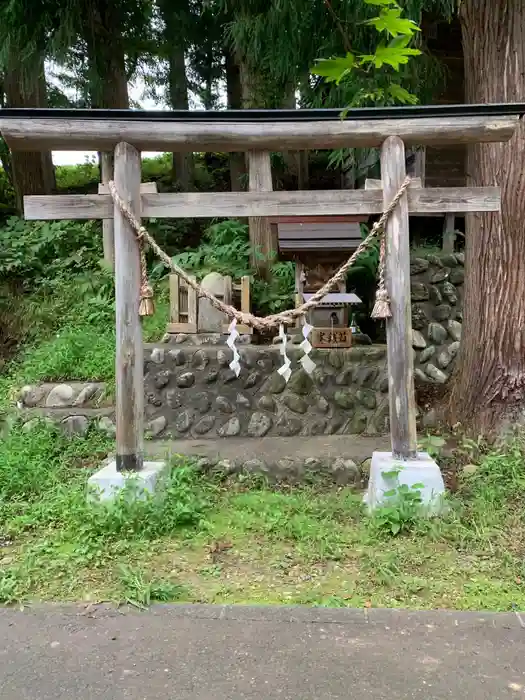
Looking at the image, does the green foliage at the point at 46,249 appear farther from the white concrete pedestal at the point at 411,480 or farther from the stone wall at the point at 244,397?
the white concrete pedestal at the point at 411,480

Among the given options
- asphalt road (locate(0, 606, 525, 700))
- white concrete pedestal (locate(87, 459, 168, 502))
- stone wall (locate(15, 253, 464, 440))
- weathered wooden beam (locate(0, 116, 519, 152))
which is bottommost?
asphalt road (locate(0, 606, 525, 700))

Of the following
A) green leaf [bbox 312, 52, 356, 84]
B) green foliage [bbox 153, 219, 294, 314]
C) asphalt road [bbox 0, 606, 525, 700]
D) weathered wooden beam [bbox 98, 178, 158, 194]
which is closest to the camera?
asphalt road [bbox 0, 606, 525, 700]

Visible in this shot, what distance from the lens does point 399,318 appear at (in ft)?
14.0

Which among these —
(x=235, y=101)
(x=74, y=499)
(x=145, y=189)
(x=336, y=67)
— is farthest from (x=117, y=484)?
(x=235, y=101)

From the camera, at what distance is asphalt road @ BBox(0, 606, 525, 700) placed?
2.52 m

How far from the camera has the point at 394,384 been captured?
4273 mm

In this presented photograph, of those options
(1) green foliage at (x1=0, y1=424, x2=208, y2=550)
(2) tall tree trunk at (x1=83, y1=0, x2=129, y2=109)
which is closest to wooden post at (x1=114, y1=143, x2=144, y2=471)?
(1) green foliage at (x1=0, y1=424, x2=208, y2=550)

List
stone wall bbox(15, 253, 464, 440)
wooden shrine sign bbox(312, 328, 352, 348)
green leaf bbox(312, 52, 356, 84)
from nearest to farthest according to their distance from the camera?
green leaf bbox(312, 52, 356, 84)
stone wall bbox(15, 253, 464, 440)
wooden shrine sign bbox(312, 328, 352, 348)

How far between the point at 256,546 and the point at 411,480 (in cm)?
118

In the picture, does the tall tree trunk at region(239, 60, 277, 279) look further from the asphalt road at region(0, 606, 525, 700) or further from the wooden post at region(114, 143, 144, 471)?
the asphalt road at region(0, 606, 525, 700)

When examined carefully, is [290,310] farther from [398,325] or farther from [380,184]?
[380,184]

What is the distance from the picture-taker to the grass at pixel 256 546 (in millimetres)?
3314

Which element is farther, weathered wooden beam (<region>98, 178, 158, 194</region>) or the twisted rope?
weathered wooden beam (<region>98, 178, 158, 194</region>)

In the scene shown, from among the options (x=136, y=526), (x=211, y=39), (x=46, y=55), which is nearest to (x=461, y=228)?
(x=211, y=39)
